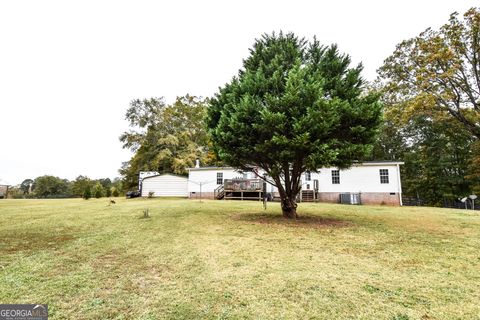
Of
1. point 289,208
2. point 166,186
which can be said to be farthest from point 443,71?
point 166,186

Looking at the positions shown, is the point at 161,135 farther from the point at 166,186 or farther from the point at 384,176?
the point at 384,176

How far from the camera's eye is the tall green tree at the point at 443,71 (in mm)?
14453

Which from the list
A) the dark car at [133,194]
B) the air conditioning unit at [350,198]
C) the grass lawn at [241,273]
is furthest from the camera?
the dark car at [133,194]

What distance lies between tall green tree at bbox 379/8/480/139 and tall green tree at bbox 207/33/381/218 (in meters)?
9.05

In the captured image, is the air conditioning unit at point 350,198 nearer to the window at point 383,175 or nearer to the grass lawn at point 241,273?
the window at point 383,175

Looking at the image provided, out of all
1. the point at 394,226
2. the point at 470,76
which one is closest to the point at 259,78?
the point at 394,226

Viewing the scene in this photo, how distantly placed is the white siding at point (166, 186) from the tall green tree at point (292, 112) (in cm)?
1702

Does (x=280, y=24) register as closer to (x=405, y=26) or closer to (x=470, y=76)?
(x=405, y=26)

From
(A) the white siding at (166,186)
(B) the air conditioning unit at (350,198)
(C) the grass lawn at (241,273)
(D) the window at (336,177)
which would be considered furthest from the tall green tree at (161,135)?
(C) the grass lawn at (241,273)

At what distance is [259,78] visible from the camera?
8.91 meters

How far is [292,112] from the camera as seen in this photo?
781cm

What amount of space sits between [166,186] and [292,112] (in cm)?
2116

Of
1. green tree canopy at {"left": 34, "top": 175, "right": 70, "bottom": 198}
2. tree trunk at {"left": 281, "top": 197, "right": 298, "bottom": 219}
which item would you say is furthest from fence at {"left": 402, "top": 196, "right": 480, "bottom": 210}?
green tree canopy at {"left": 34, "top": 175, "right": 70, "bottom": 198}

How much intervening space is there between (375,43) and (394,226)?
48.5ft
